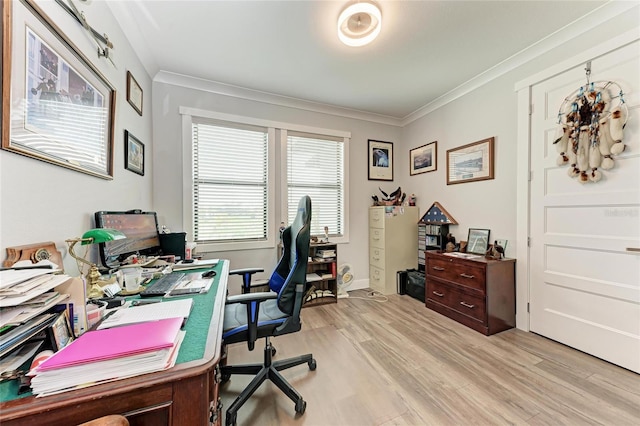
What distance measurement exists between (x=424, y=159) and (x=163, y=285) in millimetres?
3432

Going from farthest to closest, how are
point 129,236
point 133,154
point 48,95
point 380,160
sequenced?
point 380,160, point 133,154, point 129,236, point 48,95

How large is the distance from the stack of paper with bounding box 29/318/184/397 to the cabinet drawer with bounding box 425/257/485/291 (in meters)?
2.51

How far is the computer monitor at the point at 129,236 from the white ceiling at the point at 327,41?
1.46m

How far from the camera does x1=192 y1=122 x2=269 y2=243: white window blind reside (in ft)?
9.20

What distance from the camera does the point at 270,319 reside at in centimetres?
144

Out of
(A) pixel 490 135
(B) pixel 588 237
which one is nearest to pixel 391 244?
(A) pixel 490 135

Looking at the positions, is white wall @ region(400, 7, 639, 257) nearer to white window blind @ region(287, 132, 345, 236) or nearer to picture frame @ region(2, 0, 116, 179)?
white window blind @ region(287, 132, 345, 236)

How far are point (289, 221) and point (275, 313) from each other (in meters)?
1.77

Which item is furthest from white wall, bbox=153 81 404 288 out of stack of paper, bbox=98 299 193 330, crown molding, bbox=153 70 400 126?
stack of paper, bbox=98 299 193 330

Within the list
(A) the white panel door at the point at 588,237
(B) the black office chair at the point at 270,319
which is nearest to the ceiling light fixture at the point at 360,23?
(B) the black office chair at the point at 270,319

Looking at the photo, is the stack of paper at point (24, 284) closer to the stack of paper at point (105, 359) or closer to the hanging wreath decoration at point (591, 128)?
the stack of paper at point (105, 359)

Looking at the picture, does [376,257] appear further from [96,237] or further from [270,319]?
[96,237]

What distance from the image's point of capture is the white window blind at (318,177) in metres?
3.25

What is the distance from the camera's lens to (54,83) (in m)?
1.09
